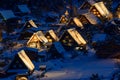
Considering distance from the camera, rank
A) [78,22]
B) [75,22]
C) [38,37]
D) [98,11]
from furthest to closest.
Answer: [98,11] < [78,22] < [75,22] < [38,37]

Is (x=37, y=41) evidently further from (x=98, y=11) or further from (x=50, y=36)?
(x=98, y=11)

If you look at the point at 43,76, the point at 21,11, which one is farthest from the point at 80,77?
the point at 21,11

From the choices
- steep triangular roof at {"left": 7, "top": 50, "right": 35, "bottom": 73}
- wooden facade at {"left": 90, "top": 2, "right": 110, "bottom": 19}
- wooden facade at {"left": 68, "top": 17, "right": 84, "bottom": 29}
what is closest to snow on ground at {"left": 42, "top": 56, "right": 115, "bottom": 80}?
steep triangular roof at {"left": 7, "top": 50, "right": 35, "bottom": 73}

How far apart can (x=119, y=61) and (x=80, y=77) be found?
730 cm

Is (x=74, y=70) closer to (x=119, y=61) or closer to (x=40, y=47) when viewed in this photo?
(x=119, y=61)

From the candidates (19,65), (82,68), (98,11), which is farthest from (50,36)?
(98,11)

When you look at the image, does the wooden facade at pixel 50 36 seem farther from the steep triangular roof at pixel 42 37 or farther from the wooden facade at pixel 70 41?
the wooden facade at pixel 70 41

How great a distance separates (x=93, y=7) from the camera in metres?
69.4

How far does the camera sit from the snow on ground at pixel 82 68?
3556 cm

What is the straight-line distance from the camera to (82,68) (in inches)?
1515

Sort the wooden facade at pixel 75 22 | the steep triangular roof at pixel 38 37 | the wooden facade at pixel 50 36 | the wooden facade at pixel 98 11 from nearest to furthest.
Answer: the steep triangular roof at pixel 38 37 → the wooden facade at pixel 50 36 → the wooden facade at pixel 75 22 → the wooden facade at pixel 98 11

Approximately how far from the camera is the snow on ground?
1400 inches

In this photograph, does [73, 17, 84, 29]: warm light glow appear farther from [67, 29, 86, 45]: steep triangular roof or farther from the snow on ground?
the snow on ground

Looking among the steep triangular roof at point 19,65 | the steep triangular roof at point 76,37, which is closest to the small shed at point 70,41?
the steep triangular roof at point 76,37
